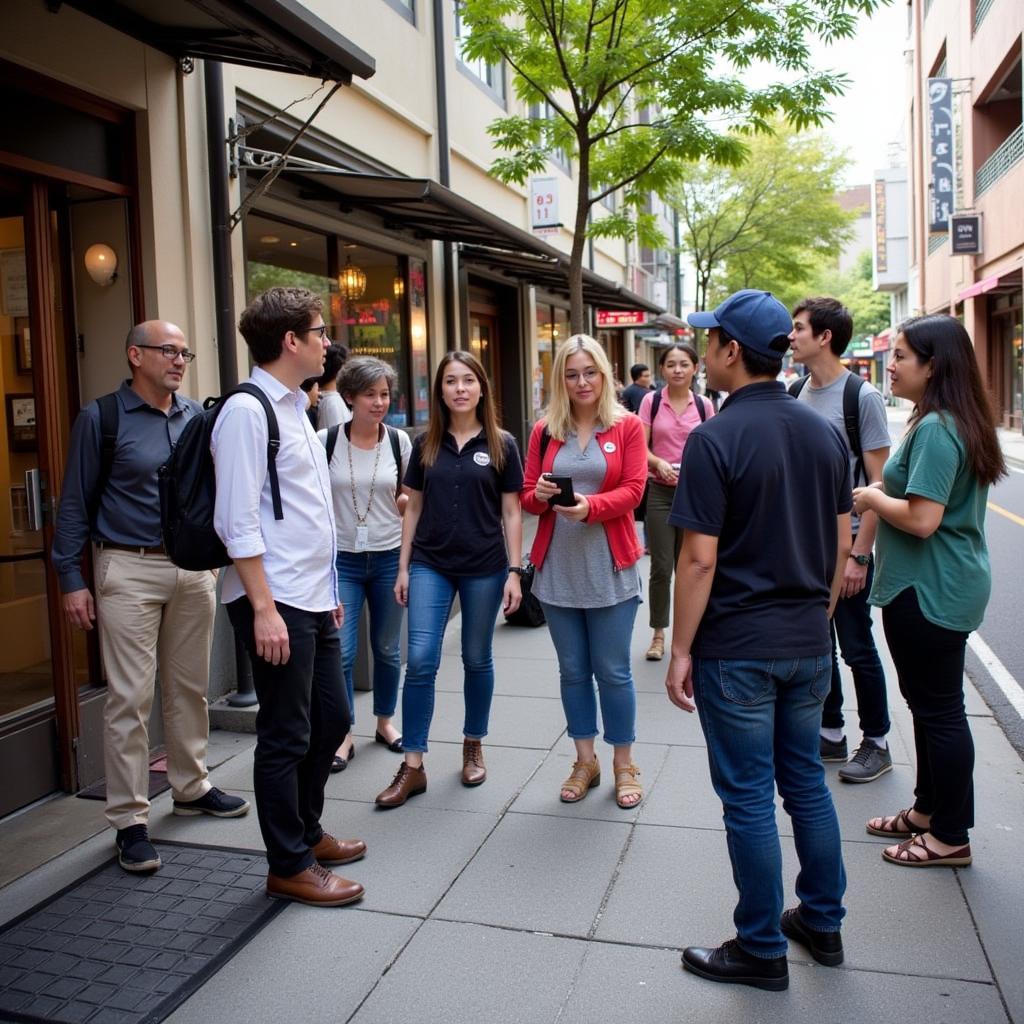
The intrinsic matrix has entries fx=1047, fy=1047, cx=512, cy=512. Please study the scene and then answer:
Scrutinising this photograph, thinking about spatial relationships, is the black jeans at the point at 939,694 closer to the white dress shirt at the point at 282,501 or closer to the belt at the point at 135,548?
the white dress shirt at the point at 282,501

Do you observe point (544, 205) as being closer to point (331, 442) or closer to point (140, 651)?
point (331, 442)

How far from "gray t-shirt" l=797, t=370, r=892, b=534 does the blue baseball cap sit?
1.62 m

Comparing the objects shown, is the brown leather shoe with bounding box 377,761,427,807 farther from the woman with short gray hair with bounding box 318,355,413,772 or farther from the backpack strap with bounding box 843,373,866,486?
the backpack strap with bounding box 843,373,866,486

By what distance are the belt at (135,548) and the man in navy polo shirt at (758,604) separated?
2314mm

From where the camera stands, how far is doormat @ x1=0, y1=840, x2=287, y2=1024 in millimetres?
3215

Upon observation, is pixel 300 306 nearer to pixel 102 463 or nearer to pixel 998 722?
pixel 102 463

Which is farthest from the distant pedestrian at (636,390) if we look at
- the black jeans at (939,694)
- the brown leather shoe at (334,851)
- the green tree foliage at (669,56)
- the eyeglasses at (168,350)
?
the brown leather shoe at (334,851)

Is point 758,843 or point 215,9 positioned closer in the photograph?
point 758,843

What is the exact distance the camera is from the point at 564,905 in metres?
3.74

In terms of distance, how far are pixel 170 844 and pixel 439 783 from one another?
125 centimetres

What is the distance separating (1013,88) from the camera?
28.1 meters

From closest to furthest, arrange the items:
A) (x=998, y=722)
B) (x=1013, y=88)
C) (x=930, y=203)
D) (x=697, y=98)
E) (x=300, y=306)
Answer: (x=300, y=306) < (x=998, y=722) < (x=697, y=98) < (x=1013, y=88) < (x=930, y=203)

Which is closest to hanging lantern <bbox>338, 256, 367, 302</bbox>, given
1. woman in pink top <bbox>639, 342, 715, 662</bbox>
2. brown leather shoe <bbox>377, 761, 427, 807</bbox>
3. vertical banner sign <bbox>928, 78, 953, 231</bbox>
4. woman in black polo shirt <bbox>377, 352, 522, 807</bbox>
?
woman in pink top <bbox>639, 342, 715, 662</bbox>

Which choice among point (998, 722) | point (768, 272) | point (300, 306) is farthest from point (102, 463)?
point (768, 272)
